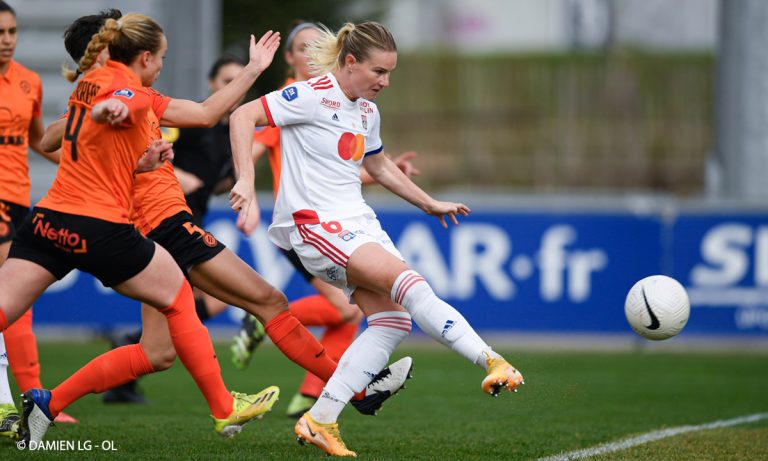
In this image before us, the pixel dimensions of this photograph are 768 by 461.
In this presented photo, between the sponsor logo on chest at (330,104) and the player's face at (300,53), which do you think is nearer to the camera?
the sponsor logo on chest at (330,104)

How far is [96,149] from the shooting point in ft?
16.3

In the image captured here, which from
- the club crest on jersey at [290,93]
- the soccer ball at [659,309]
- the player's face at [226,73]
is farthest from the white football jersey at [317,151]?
the player's face at [226,73]

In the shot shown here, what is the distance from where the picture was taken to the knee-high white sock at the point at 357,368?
5.27 metres

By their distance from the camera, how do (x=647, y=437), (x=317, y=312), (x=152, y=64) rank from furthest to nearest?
(x=317, y=312)
(x=647, y=437)
(x=152, y=64)

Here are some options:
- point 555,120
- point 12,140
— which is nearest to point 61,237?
point 12,140

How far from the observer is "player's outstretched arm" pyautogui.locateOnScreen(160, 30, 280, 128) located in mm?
5180

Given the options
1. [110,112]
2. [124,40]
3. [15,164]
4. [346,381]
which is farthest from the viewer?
[15,164]

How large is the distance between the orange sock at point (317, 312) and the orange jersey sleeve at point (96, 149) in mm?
2307

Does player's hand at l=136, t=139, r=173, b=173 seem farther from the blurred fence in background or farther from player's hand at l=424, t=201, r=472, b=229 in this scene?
the blurred fence in background

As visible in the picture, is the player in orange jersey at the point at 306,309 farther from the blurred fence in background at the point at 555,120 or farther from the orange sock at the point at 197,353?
the blurred fence in background at the point at 555,120

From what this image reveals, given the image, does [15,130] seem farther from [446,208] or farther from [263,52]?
[446,208]

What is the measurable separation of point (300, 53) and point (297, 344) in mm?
2009

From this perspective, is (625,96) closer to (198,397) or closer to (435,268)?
(435,268)

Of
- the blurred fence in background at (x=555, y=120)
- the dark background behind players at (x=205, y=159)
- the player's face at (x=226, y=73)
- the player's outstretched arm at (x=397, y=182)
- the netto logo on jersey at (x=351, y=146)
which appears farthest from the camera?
the blurred fence in background at (x=555, y=120)
